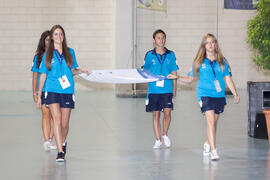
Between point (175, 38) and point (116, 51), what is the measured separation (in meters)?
2.43

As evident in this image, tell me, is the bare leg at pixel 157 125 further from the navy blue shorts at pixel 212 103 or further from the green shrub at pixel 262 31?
the green shrub at pixel 262 31

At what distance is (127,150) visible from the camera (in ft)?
22.6

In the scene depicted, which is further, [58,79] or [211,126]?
[211,126]

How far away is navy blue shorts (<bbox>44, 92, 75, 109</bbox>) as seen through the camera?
5.95 m

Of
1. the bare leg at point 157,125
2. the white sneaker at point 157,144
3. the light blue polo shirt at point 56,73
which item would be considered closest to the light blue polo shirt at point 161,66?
the bare leg at point 157,125

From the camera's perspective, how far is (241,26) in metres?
17.9

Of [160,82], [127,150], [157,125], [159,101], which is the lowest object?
[127,150]

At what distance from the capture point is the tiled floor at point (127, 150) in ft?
17.9

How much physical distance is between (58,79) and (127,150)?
4.79 feet

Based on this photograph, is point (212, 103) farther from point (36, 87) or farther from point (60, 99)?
point (36, 87)

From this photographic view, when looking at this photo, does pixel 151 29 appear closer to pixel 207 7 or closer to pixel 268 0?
pixel 207 7

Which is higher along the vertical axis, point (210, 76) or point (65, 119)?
point (210, 76)

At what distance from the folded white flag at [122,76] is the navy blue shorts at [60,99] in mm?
886

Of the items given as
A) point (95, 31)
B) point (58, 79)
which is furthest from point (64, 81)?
point (95, 31)
